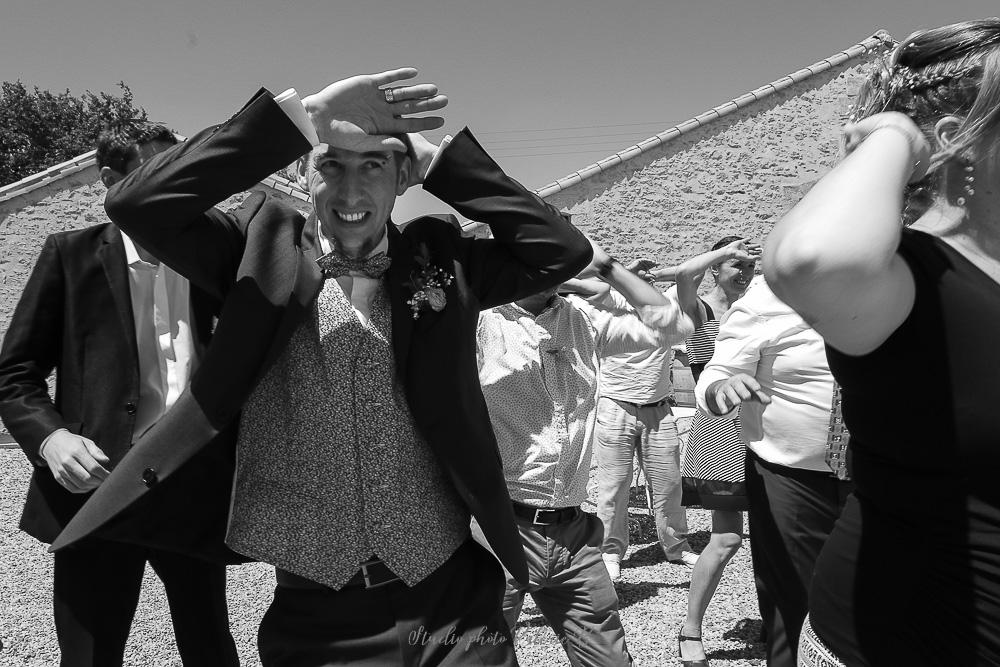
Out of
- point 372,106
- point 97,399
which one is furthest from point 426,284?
point 97,399

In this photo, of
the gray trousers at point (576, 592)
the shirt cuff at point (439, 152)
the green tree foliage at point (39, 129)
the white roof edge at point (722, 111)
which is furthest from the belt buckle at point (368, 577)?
the green tree foliage at point (39, 129)

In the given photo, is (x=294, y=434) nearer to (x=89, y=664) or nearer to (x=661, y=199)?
(x=89, y=664)

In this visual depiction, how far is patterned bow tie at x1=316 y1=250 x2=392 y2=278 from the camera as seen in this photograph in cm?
225

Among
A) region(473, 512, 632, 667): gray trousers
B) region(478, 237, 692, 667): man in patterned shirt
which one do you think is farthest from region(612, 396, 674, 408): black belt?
region(473, 512, 632, 667): gray trousers

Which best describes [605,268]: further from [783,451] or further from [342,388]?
[342,388]

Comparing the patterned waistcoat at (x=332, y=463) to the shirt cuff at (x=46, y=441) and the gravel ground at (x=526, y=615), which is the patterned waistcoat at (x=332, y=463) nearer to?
the shirt cuff at (x=46, y=441)

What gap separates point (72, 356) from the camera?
112 inches

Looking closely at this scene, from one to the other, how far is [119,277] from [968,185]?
2.61 meters

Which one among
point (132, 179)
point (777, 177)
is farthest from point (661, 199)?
point (132, 179)

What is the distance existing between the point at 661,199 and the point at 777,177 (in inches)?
109

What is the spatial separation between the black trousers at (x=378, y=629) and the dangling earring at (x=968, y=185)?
1.53m

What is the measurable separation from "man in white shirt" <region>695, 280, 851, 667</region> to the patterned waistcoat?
131 centimetres

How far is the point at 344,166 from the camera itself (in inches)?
88.7

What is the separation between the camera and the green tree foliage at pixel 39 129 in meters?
37.4
